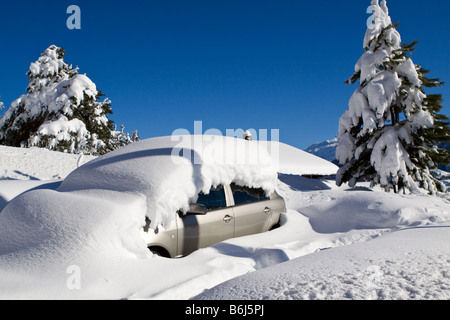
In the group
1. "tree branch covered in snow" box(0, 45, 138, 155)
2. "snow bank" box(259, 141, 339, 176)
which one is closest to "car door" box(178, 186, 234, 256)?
"snow bank" box(259, 141, 339, 176)

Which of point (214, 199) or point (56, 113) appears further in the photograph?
point (56, 113)

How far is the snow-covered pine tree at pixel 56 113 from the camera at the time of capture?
2328 centimetres

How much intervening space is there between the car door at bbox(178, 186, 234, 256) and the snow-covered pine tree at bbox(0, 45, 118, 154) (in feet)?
70.9

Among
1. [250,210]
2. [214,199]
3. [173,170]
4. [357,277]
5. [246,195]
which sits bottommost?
[357,277]

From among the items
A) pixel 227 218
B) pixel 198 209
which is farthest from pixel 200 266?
pixel 227 218

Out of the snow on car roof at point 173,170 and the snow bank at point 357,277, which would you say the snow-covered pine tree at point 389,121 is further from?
the snow bank at point 357,277

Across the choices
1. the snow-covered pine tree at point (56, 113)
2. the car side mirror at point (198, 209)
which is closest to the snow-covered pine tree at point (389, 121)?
the car side mirror at point (198, 209)

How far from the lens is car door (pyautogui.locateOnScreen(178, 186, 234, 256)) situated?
4.22 meters

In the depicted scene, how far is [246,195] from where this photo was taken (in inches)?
208

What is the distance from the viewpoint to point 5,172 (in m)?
14.1

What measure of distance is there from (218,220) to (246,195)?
806 millimetres

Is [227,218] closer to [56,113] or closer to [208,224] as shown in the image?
[208,224]
